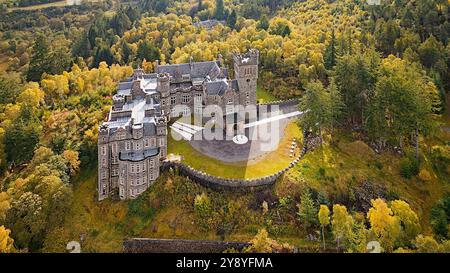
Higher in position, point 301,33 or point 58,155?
point 301,33

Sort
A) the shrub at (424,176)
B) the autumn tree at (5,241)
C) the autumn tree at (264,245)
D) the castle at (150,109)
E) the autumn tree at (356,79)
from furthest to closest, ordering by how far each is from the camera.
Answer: the autumn tree at (356,79), the shrub at (424,176), the castle at (150,109), the autumn tree at (5,241), the autumn tree at (264,245)

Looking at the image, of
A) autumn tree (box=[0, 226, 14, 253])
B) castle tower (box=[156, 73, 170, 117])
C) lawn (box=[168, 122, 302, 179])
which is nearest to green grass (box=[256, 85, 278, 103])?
lawn (box=[168, 122, 302, 179])

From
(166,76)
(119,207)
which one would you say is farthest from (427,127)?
(119,207)

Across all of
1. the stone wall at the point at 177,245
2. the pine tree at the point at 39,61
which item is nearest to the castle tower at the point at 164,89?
the stone wall at the point at 177,245

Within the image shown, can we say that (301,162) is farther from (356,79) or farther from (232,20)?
(232,20)

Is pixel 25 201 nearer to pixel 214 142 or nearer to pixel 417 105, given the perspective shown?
pixel 214 142

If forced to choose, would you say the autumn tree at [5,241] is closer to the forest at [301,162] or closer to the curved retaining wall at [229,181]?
the forest at [301,162]

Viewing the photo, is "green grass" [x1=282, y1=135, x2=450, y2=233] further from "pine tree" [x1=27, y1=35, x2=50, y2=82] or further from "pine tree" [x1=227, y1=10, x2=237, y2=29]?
"pine tree" [x1=227, y1=10, x2=237, y2=29]
